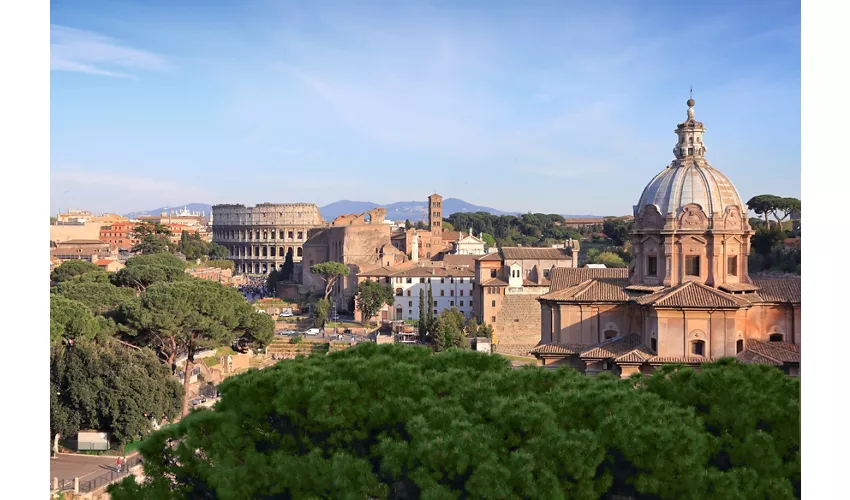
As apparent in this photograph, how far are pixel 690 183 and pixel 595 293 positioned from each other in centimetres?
176

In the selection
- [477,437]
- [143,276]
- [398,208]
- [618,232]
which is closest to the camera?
[477,437]

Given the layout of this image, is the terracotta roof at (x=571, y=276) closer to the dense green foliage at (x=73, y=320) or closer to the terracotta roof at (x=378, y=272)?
the dense green foliage at (x=73, y=320)

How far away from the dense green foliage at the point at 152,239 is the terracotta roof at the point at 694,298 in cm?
2507

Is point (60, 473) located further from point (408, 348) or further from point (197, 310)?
point (197, 310)

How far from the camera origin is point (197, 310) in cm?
1591

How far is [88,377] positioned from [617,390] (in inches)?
315

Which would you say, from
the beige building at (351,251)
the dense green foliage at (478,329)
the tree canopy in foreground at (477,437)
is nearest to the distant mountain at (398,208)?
the beige building at (351,251)

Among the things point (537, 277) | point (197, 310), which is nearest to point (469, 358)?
point (197, 310)

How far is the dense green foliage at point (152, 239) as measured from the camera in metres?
33.9

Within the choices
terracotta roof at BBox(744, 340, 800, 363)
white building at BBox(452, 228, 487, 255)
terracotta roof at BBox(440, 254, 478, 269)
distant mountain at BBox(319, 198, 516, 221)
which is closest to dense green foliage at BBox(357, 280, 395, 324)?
terracotta roof at BBox(440, 254, 478, 269)

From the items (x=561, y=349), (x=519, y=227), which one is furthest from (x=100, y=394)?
(x=519, y=227)

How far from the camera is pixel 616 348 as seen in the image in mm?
10617

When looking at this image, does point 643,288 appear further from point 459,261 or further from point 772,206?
point 459,261

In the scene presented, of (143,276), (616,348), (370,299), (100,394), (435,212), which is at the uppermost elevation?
(435,212)
